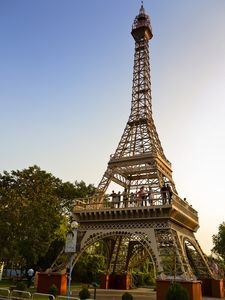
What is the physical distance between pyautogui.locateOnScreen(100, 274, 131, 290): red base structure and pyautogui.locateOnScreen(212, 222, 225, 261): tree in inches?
1231

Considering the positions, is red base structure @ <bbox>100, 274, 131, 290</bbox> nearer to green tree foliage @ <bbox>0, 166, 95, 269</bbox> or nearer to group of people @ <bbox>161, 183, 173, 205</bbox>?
green tree foliage @ <bbox>0, 166, 95, 269</bbox>

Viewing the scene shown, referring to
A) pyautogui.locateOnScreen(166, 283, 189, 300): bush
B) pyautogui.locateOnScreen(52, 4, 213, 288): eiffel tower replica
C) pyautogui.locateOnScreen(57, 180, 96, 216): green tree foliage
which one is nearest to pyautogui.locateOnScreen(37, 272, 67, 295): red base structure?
pyautogui.locateOnScreen(52, 4, 213, 288): eiffel tower replica

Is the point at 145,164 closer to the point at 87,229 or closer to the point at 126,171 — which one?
the point at 126,171

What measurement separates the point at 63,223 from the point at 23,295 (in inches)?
910

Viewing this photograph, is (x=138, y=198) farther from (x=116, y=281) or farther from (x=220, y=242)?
(x=220, y=242)

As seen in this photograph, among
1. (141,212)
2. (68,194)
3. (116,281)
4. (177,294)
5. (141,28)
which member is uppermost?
(141,28)

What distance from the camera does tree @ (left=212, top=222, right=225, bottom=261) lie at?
193 ft

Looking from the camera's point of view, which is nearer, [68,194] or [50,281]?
[50,281]

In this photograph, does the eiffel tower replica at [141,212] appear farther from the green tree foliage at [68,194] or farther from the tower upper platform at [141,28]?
the green tree foliage at [68,194]

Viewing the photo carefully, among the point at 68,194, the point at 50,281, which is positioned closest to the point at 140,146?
the point at 50,281

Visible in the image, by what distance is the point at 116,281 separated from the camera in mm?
33844

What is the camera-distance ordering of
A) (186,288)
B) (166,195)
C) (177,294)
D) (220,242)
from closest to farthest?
(177,294) → (186,288) → (166,195) → (220,242)

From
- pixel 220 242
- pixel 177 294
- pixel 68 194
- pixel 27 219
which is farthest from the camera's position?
pixel 220 242

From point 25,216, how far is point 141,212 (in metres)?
12.7
